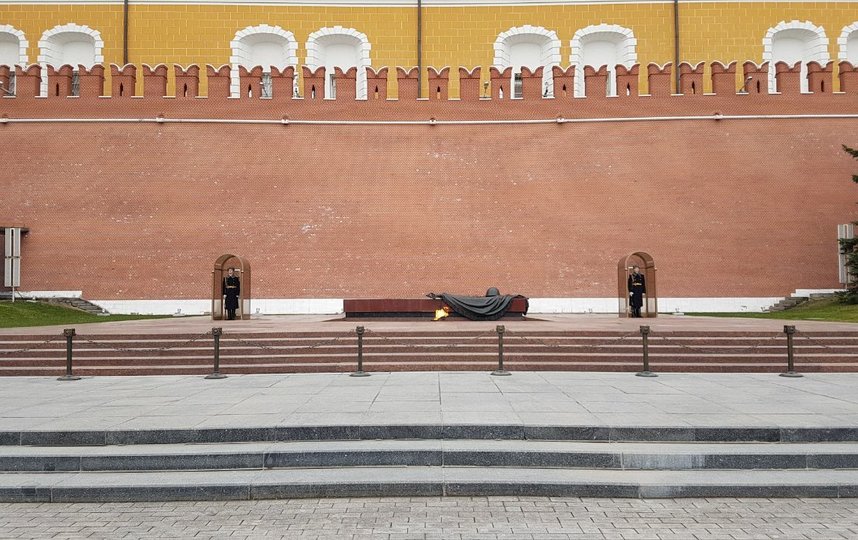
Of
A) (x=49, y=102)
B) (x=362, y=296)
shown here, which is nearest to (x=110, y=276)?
(x=49, y=102)

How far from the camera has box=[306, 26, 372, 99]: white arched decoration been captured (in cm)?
1870

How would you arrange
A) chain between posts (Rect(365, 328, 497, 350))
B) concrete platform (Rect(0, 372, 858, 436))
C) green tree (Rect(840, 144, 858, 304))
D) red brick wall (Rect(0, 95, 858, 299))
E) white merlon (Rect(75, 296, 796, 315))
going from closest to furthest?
concrete platform (Rect(0, 372, 858, 436)) < chain between posts (Rect(365, 328, 497, 350)) < green tree (Rect(840, 144, 858, 304)) < white merlon (Rect(75, 296, 796, 315)) < red brick wall (Rect(0, 95, 858, 299))

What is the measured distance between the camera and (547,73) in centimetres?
1875

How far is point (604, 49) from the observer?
19078mm

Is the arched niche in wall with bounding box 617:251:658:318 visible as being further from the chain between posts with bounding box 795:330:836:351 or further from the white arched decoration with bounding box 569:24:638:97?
the white arched decoration with bounding box 569:24:638:97

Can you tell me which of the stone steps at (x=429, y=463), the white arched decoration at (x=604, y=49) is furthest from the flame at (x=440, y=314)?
the white arched decoration at (x=604, y=49)

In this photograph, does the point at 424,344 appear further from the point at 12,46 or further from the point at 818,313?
the point at 12,46

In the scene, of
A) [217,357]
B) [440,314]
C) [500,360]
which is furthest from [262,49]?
[500,360]

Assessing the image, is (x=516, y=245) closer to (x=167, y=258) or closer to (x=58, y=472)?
(x=167, y=258)

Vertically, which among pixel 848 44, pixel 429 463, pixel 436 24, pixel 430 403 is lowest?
pixel 429 463

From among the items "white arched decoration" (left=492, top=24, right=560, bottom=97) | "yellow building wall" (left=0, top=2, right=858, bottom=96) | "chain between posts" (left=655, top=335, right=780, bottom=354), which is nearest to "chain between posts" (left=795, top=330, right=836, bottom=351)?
"chain between posts" (left=655, top=335, right=780, bottom=354)

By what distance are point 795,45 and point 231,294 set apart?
1743 centimetres

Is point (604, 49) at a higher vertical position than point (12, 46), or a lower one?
lower

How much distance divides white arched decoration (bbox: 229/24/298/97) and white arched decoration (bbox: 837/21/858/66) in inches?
615
